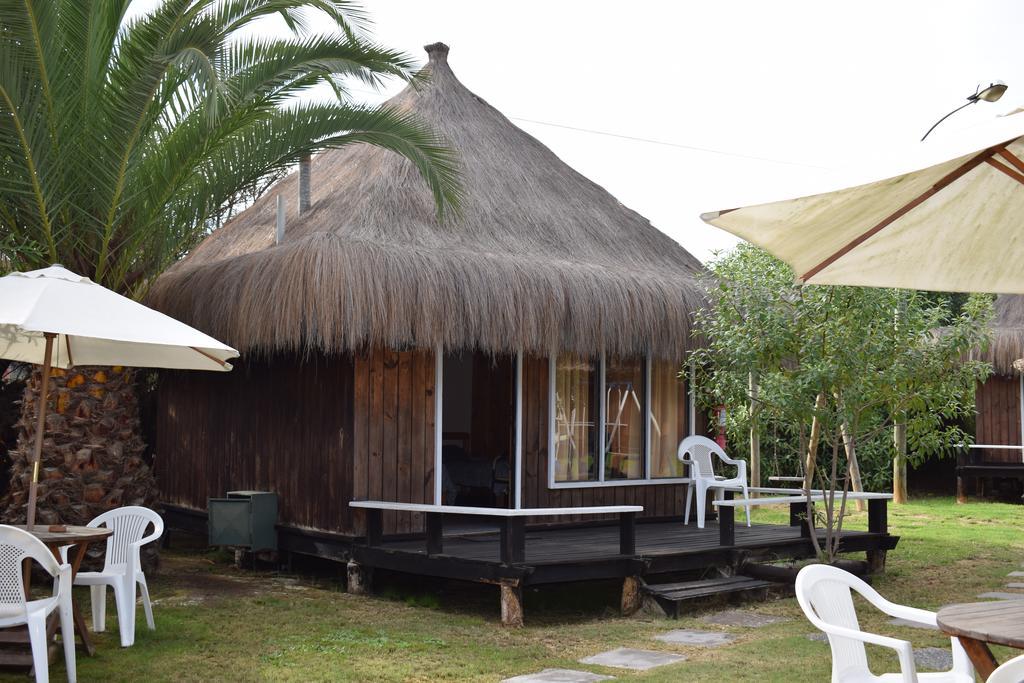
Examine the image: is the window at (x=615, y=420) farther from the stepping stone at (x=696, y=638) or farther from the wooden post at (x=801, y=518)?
the stepping stone at (x=696, y=638)

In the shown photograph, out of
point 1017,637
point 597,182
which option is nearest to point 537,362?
point 597,182

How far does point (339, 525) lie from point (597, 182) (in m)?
5.31

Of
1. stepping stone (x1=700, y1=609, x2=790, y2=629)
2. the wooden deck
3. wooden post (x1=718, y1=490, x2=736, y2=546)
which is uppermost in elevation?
wooden post (x1=718, y1=490, x2=736, y2=546)

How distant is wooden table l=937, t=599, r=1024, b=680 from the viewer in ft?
11.5

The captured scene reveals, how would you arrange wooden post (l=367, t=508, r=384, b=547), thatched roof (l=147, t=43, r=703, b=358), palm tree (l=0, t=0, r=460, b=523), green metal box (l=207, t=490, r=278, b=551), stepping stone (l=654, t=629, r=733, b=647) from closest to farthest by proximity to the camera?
stepping stone (l=654, t=629, r=733, b=647) → palm tree (l=0, t=0, r=460, b=523) → thatched roof (l=147, t=43, r=703, b=358) → wooden post (l=367, t=508, r=384, b=547) → green metal box (l=207, t=490, r=278, b=551)

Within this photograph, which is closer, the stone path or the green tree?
the stone path

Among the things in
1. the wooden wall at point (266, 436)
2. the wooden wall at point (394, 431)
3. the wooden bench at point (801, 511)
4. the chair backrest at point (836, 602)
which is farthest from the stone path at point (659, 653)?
the wooden wall at point (266, 436)

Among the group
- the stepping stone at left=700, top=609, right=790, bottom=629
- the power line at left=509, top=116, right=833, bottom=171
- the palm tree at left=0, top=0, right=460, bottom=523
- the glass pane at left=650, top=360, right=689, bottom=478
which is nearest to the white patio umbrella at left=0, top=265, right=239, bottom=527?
the palm tree at left=0, top=0, right=460, bottom=523

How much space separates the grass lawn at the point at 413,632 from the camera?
612cm

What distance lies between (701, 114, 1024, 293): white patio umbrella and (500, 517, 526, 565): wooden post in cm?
355

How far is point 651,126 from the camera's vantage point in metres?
23.2

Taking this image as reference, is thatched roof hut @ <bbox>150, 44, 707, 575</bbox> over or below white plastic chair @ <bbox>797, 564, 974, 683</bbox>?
over

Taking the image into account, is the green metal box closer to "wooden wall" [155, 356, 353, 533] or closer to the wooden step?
"wooden wall" [155, 356, 353, 533]

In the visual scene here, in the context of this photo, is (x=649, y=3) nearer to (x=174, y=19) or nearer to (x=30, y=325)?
(x=174, y=19)
